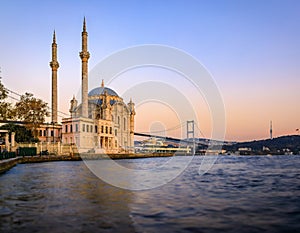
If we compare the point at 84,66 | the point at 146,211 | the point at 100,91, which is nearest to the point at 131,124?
the point at 100,91

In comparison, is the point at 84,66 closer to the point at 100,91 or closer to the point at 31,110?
the point at 31,110

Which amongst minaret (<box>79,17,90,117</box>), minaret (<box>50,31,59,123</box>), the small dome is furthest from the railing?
the small dome

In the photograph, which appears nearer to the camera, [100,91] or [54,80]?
[54,80]

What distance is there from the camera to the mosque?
6169cm

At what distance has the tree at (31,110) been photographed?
47594 mm

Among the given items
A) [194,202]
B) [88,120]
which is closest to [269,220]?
[194,202]

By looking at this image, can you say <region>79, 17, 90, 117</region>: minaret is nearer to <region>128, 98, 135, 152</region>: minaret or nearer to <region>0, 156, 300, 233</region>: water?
<region>128, 98, 135, 152</region>: minaret

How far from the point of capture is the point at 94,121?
67.6m

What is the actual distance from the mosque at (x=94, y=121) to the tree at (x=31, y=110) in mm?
12651

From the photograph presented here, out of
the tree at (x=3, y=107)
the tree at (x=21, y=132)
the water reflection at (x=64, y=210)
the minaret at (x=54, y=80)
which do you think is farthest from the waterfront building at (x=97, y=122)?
the water reflection at (x=64, y=210)

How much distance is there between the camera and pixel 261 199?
13203 millimetres

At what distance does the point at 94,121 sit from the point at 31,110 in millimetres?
20381

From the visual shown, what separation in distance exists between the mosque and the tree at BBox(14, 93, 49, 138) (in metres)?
12.7

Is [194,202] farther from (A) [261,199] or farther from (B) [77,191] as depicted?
(B) [77,191]
